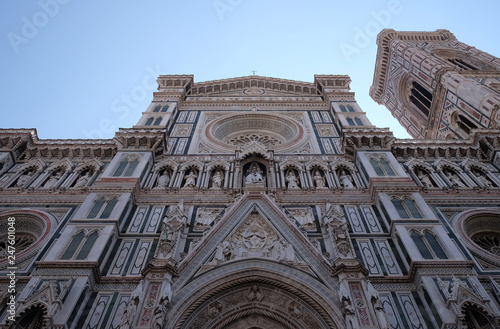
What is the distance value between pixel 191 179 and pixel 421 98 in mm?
19938

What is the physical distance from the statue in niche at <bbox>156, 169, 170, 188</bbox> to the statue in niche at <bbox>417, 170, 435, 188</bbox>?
811cm

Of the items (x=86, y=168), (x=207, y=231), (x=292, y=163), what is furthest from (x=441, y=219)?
(x=86, y=168)

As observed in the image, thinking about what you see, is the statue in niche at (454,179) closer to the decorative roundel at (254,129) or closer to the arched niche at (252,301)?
the decorative roundel at (254,129)

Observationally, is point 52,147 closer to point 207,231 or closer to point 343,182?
point 207,231

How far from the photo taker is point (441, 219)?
11102mm

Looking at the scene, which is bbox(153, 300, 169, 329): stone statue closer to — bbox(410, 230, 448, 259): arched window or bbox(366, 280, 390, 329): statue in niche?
bbox(366, 280, 390, 329): statue in niche

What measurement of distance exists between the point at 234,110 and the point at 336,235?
10.8 m

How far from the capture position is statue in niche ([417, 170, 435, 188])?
42.4 ft

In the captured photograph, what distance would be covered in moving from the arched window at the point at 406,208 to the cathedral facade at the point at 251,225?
0.07 metres

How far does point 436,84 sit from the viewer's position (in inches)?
956

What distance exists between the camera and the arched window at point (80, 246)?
920 centimetres

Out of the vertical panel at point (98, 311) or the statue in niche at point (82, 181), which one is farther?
the statue in niche at point (82, 181)

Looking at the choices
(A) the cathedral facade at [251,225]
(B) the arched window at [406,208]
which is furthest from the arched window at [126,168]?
(B) the arched window at [406,208]

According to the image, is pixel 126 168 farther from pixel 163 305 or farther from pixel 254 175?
pixel 163 305
